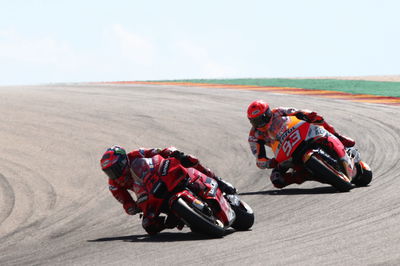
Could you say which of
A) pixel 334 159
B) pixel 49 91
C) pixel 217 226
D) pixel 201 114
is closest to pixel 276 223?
pixel 217 226

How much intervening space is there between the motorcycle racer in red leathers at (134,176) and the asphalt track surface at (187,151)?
227 mm

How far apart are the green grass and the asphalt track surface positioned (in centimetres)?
299

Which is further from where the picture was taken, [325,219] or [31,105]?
[31,105]

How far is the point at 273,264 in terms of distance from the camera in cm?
604

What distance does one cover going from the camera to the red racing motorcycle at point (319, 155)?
10461 millimetres

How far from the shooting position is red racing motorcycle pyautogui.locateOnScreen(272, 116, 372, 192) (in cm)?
1046

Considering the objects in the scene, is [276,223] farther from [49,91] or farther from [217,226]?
[49,91]

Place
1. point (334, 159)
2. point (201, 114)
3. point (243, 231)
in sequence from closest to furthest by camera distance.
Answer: point (243, 231) < point (334, 159) < point (201, 114)

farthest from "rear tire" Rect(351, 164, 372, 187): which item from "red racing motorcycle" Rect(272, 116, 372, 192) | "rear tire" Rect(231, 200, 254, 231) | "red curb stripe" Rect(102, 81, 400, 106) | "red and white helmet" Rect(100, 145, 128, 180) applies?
"red curb stripe" Rect(102, 81, 400, 106)

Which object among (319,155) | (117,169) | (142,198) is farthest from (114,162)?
(319,155)

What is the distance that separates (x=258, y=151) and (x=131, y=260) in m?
4.93

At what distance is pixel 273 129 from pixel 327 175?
139 centimetres

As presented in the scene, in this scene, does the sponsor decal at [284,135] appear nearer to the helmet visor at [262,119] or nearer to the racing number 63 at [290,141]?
the racing number 63 at [290,141]

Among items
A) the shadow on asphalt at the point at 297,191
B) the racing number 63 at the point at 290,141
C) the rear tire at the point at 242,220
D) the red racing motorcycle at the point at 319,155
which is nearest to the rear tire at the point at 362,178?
the red racing motorcycle at the point at 319,155
